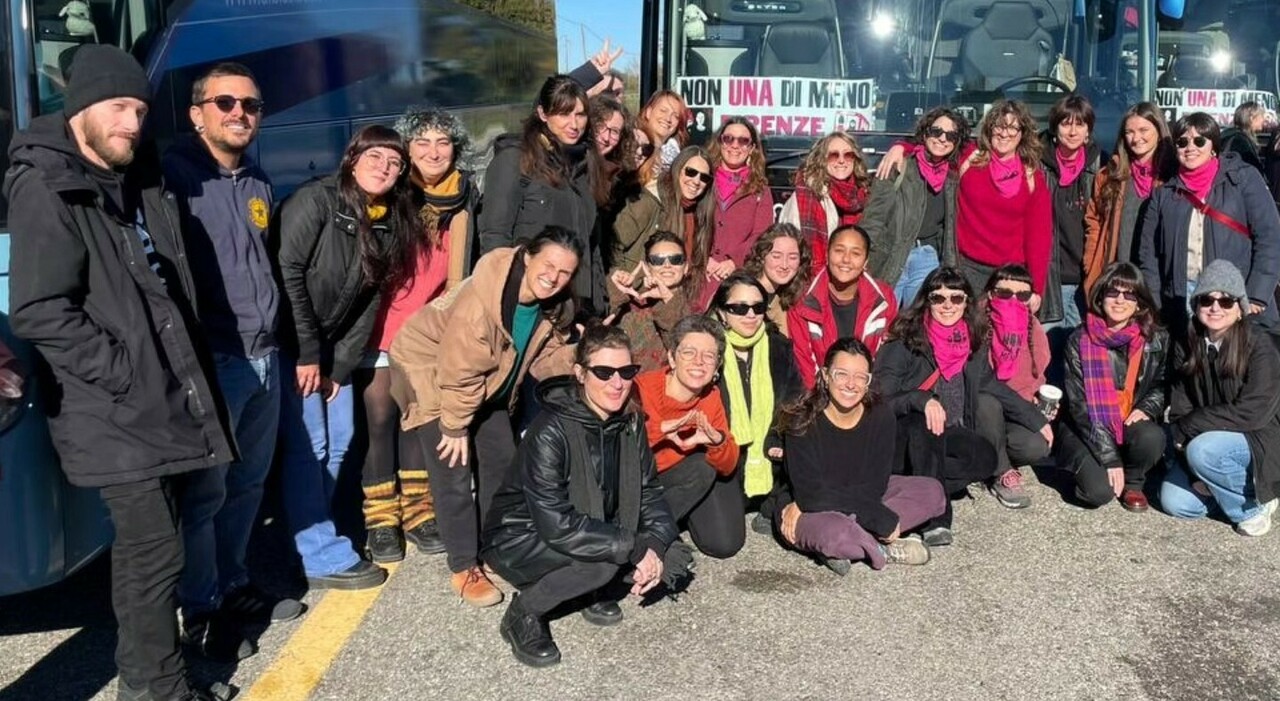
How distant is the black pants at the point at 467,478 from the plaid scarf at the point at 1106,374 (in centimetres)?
269

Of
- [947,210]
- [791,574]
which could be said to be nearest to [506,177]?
[791,574]

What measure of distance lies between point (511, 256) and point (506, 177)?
2.15 feet

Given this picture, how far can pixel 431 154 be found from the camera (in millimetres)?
4336

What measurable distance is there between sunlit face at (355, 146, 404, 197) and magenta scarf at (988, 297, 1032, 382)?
9.33ft

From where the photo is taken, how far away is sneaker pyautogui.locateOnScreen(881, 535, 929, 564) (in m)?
4.58

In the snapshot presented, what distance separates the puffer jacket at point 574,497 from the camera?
381 centimetres

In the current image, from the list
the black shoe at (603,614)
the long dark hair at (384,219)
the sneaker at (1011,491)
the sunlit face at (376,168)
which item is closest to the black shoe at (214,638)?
the black shoe at (603,614)

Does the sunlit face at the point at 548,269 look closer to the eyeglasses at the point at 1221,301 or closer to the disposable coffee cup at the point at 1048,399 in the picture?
the disposable coffee cup at the point at 1048,399

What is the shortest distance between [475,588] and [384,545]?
562 mm

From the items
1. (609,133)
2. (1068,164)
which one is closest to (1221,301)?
(1068,164)

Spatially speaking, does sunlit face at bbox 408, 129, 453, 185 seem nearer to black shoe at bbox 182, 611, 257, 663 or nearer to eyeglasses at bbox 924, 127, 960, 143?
black shoe at bbox 182, 611, 257, 663

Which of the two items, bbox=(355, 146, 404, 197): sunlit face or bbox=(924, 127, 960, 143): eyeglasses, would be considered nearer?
bbox=(355, 146, 404, 197): sunlit face

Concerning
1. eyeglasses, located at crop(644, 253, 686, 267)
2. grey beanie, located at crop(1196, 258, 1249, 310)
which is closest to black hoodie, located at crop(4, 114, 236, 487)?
eyeglasses, located at crop(644, 253, 686, 267)

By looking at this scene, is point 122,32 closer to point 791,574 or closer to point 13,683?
point 13,683
